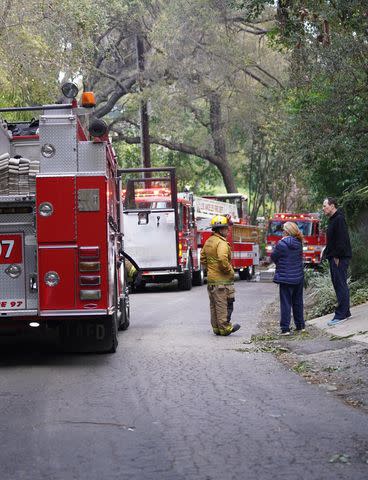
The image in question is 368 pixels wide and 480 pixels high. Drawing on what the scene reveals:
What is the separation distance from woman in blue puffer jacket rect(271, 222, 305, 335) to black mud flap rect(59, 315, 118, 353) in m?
3.10

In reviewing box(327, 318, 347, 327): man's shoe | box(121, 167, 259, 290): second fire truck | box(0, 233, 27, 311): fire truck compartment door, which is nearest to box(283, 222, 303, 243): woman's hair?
box(327, 318, 347, 327): man's shoe

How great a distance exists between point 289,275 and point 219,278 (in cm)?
106

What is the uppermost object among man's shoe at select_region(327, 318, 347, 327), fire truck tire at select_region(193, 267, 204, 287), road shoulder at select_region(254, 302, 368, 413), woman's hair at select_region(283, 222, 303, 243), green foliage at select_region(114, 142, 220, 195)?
green foliage at select_region(114, 142, 220, 195)

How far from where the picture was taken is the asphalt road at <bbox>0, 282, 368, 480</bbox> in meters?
5.78

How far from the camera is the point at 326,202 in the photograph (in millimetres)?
13500

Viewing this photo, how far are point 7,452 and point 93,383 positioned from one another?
9.75ft

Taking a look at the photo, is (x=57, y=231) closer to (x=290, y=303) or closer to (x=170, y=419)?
(x=170, y=419)

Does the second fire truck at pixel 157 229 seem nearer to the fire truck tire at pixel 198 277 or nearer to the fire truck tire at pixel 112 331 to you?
the fire truck tire at pixel 198 277

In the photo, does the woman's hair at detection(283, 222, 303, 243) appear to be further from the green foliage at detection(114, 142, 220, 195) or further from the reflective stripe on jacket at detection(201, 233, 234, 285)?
the green foliage at detection(114, 142, 220, 195)

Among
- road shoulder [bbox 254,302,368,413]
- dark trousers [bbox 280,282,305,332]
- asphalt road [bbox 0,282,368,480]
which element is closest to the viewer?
asphalt road [bbox 0,282,368,480]

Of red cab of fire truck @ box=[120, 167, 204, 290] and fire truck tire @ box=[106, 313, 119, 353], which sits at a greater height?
red cab of fire truck @ box=[120, 167, 204, 290]

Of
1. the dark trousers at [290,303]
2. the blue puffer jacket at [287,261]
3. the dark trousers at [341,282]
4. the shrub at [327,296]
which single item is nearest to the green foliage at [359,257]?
the shrub at [327,296]

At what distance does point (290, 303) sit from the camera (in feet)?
44.2

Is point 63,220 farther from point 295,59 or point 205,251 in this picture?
point 295,59
